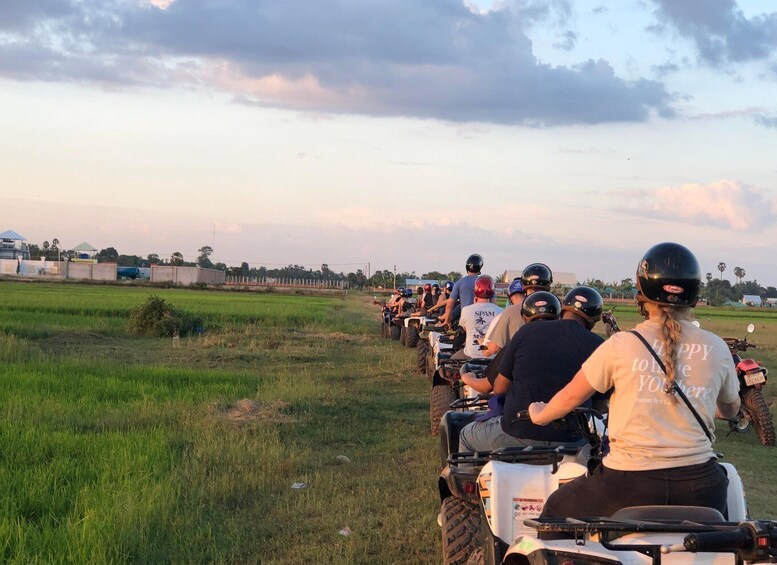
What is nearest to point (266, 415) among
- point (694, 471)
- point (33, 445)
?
point (33, 445)

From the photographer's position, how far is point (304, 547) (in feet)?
19.3

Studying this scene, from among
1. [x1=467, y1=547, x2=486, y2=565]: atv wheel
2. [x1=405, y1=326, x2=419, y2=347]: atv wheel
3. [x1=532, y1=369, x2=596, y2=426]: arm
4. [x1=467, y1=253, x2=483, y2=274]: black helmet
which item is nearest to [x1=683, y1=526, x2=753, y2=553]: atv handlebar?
[x1=532, y1=369, x2=596, y2=426]: arm

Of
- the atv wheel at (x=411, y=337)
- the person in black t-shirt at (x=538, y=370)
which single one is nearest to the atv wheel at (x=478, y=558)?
the person in black t-shirt at (x=538, y=370)

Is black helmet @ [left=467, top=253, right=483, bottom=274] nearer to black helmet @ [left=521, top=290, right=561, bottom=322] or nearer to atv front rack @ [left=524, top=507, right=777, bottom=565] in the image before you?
black helmet @ [left=521, top=290, right=561, bottom=322]

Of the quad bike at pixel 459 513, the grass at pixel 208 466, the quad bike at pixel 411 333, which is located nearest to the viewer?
the quad bike at pixel 459 513

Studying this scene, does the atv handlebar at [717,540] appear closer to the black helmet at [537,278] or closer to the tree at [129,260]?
the black helmet at [537,278]

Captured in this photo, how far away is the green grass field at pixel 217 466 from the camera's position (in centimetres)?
580

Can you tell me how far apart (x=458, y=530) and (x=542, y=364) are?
1017 millimetres

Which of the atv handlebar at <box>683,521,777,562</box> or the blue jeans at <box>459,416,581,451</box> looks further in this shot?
the blue jeans at <box>459,416,581,451</box>

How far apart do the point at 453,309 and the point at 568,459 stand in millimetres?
9101

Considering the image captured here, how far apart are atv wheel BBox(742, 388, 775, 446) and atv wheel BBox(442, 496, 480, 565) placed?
6.43 m

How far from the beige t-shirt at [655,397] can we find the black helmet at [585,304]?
182 cm

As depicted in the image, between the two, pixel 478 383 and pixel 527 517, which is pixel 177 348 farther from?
pixel 527 517

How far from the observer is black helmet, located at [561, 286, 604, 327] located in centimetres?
534
